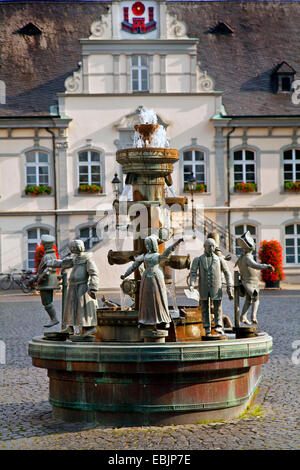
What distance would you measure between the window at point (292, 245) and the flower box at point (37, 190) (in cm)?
935

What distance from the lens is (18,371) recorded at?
11.2 metres

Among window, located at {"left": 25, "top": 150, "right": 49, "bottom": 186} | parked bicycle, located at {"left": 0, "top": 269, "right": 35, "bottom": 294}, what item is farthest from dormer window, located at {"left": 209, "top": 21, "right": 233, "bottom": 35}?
parked bicycle, located at {"left": 0, "top": 269, "right": 35, "bottom": 294}

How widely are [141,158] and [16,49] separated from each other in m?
23.7

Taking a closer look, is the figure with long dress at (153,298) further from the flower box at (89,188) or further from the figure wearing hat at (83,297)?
the flower box at (89,188)

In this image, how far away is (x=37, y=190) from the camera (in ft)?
99.8

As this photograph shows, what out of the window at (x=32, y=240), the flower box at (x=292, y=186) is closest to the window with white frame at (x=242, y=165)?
the flower box at (x=292, y=186)

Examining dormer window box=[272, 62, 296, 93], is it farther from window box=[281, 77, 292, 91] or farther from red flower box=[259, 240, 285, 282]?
red flower box=[259, 240, 285, 282]

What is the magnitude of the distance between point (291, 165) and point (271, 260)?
5319 mm

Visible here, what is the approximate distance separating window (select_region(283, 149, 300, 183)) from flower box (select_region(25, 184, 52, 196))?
9.18 m

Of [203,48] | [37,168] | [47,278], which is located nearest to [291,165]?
[203,48]

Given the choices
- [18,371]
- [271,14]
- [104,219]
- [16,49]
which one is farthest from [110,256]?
[271,14]

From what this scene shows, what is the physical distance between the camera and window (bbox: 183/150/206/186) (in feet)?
102

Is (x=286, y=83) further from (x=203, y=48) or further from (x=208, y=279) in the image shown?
(x=208, y=279)

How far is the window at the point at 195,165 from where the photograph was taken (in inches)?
1224
